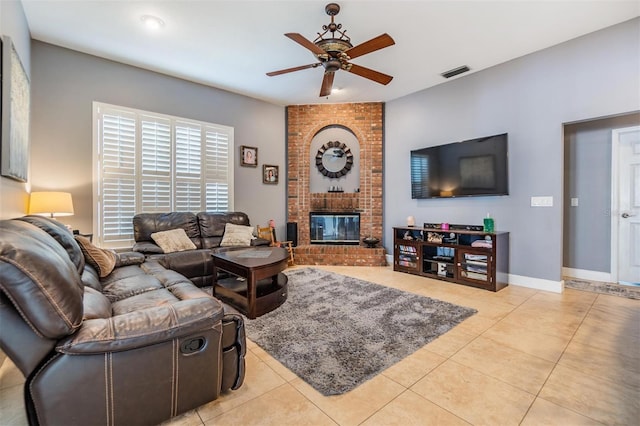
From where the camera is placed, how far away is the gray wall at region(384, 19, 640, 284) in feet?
10.4

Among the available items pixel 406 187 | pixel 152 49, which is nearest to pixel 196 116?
pixel 152 49

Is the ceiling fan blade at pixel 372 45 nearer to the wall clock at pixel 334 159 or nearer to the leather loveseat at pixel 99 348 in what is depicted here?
the leather loveseat at pixel 99 348

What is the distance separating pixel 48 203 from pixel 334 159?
414cm

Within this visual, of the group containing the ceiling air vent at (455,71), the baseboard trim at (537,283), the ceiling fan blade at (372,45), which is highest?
the ceiling air vent at (455,71)

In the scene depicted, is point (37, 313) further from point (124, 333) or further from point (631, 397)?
point (631, 397)

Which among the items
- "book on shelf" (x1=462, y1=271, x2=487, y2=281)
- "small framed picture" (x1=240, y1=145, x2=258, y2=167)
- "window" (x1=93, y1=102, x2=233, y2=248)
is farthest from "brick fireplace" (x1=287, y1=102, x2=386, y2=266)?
"book on shelf" (x1=462, y1=271, x2=487, y2=281)

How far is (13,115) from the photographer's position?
2.29 metres

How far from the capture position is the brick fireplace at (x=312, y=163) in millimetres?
5387

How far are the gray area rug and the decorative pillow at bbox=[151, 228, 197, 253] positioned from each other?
1.57m

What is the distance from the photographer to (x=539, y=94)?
3.65 m

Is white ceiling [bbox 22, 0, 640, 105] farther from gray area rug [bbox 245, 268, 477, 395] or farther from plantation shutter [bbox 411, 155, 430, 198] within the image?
gray area rug [bbox 245, 268, 477, 395]

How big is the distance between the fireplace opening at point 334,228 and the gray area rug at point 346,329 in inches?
72.9

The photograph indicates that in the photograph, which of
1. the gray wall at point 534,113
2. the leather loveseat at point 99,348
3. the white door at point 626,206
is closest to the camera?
the leather loveseat at point 99,348

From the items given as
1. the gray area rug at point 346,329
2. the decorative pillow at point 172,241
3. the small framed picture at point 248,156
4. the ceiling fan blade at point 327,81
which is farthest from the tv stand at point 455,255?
the decorative pillow at point 172,241
